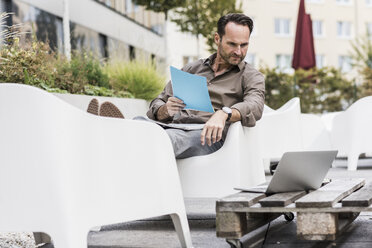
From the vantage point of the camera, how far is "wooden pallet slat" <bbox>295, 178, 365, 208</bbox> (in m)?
2.61

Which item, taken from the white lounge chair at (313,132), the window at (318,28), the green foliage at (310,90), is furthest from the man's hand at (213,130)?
the window at (318,28)

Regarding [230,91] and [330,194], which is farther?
[230,91]

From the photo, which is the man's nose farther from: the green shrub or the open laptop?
the green shrub

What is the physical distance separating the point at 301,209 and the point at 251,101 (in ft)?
4.01

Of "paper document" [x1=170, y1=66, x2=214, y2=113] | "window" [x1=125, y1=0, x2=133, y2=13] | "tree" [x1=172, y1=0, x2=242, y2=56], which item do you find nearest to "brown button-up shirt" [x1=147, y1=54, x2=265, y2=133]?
"paper document" [x1=170, y1=66, x2=214, y2=113]

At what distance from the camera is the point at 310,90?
14.6m

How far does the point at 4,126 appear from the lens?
8.36 ft

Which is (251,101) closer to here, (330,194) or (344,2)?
(330,194)

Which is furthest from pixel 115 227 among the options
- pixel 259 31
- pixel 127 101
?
pixel 259 31

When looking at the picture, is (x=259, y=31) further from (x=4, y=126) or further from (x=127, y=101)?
(x=4, y=126)

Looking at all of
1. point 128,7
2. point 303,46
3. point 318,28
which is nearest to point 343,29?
point 318,28

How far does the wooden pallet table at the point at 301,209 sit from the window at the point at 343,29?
36.4 metres

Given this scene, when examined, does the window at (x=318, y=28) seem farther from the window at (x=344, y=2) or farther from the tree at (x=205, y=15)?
the tree at (x=205, y=15)

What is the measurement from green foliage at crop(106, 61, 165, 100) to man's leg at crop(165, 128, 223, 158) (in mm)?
5047
